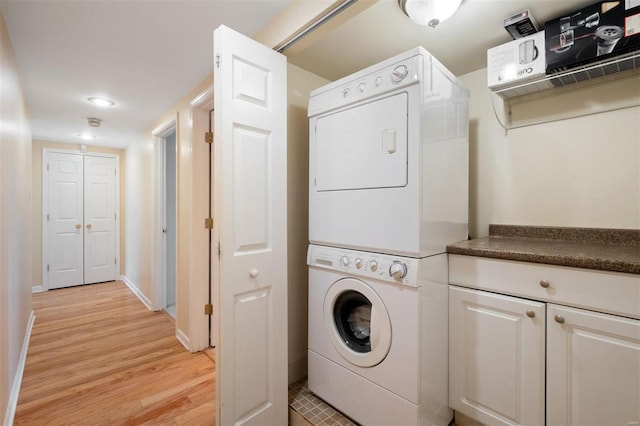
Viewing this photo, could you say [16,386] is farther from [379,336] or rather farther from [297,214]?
[379,336]

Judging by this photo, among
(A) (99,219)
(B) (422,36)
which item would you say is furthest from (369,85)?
(A) (99,219)

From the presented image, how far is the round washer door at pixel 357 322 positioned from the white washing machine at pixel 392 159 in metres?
0.24

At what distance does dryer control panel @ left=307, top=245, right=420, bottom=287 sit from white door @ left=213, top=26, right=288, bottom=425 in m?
0.23

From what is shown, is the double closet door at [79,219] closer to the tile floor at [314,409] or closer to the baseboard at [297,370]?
the baseboard at [297,370]

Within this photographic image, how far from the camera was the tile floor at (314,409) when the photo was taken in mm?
1510

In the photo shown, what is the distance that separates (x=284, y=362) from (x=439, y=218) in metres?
1.13

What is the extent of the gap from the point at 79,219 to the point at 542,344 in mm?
5726

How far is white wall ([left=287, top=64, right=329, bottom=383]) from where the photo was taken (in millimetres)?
1895

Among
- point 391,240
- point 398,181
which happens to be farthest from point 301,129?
point 391,240

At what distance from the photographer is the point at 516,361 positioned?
1273 mm

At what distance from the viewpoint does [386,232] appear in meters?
1.36

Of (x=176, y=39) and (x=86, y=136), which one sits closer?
(x=176, y=39)

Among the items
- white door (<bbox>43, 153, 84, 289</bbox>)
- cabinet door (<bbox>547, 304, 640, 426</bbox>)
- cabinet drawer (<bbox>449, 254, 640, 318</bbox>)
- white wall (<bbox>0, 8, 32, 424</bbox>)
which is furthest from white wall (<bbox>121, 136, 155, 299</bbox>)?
cabinet door (<bbox>547, 304, 640, 426</bbox>)

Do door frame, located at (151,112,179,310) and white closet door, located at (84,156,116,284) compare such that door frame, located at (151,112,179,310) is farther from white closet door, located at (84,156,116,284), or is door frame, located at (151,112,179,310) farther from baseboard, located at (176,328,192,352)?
white closet door, located at (84,156,116,284)
